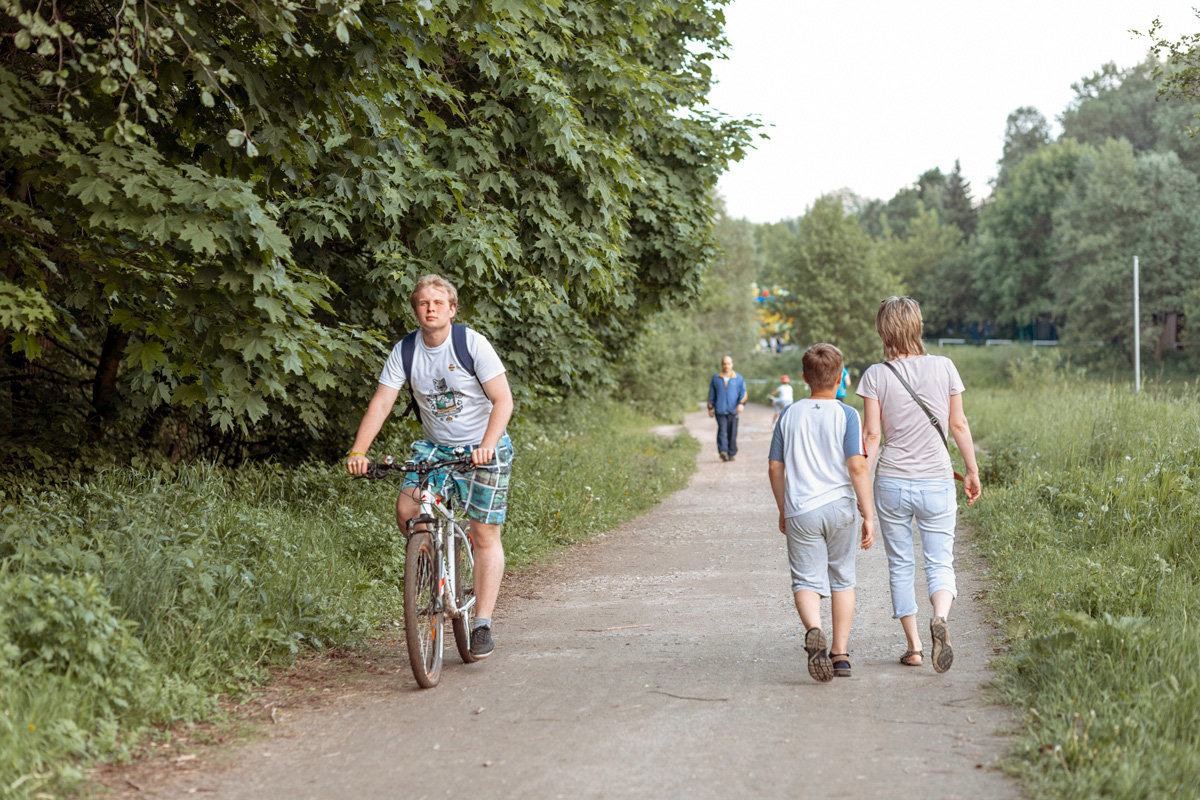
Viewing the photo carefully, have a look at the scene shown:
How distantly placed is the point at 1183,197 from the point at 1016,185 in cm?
1802

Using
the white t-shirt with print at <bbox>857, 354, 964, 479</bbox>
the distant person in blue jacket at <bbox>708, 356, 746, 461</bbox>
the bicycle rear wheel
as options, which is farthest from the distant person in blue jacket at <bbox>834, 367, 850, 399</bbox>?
the bicycle rear wheel

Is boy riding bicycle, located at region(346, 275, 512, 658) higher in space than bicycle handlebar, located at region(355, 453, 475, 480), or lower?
higher

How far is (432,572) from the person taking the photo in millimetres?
5566

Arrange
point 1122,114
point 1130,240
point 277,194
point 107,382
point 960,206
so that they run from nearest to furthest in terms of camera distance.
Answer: point 277,194
point 107,382
point 1130,240
point 1122,114
point 960,206

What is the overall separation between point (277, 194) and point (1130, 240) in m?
57.4

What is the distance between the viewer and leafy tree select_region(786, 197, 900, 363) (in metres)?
54.0

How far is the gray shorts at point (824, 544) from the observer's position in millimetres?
5418

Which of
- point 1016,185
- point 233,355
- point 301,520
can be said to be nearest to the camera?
point 233,355

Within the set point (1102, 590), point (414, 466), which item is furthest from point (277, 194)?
point (1102, 590)

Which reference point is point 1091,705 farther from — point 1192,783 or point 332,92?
point 332,92

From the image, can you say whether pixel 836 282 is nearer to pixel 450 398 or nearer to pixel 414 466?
pixel 450 398

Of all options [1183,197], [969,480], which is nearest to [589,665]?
[969,480]

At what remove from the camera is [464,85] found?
10.6 metres

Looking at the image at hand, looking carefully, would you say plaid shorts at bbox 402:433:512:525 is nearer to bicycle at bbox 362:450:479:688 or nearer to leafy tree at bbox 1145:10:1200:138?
bicycle at bbox 362:450:479:688
